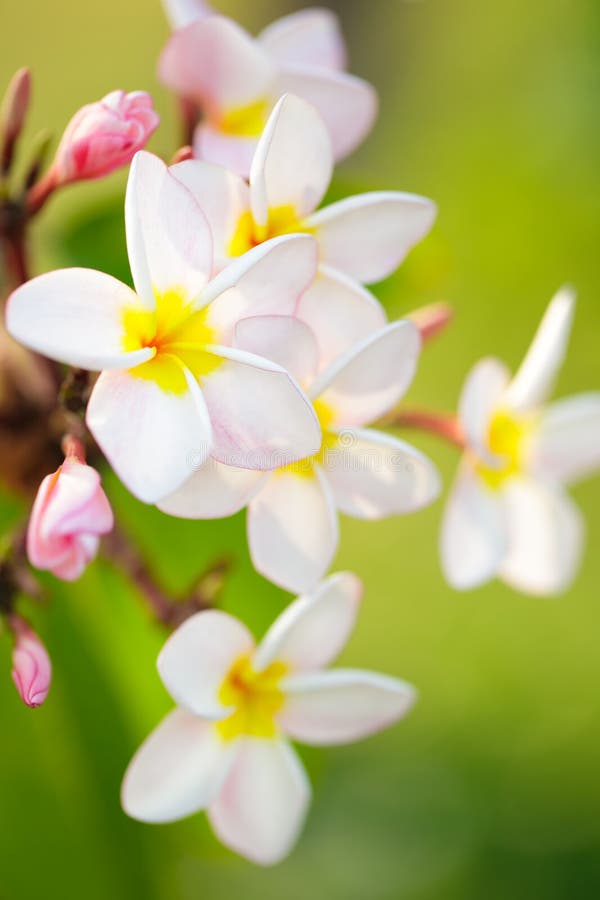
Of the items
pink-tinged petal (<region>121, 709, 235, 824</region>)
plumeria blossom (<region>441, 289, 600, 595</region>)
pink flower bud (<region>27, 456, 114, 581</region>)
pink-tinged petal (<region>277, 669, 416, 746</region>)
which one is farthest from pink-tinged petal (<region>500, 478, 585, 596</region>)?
pink flower bud (<region>27, 456, 114, 581</region>)

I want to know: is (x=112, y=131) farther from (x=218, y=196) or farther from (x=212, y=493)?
(x=212, y=493)

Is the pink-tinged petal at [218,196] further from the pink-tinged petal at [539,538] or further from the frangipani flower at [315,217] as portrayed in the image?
the pink-tinged petal at [539,538]

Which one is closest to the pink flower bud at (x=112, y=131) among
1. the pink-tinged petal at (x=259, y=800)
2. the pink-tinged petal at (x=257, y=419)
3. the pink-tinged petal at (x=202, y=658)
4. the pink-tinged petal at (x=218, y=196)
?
the pink-tinged petal at (x=218, y=196)

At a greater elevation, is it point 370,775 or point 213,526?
point 213,526

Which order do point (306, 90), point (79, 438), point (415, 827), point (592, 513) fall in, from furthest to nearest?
1. point (592, 513)
2. point (415, 827)
3. point (306, 90)
4. point (79, 438)

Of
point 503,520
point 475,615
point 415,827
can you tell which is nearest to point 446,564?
point 503,520

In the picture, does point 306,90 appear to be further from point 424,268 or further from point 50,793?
point 50,793

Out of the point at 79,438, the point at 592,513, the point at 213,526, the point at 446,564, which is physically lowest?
the point at 592,513

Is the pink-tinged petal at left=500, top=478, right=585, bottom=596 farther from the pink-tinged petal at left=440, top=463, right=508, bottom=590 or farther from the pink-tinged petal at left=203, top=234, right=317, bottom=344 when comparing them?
the pink-tinged petal at left=203, top=234, right=317, bottom=344
